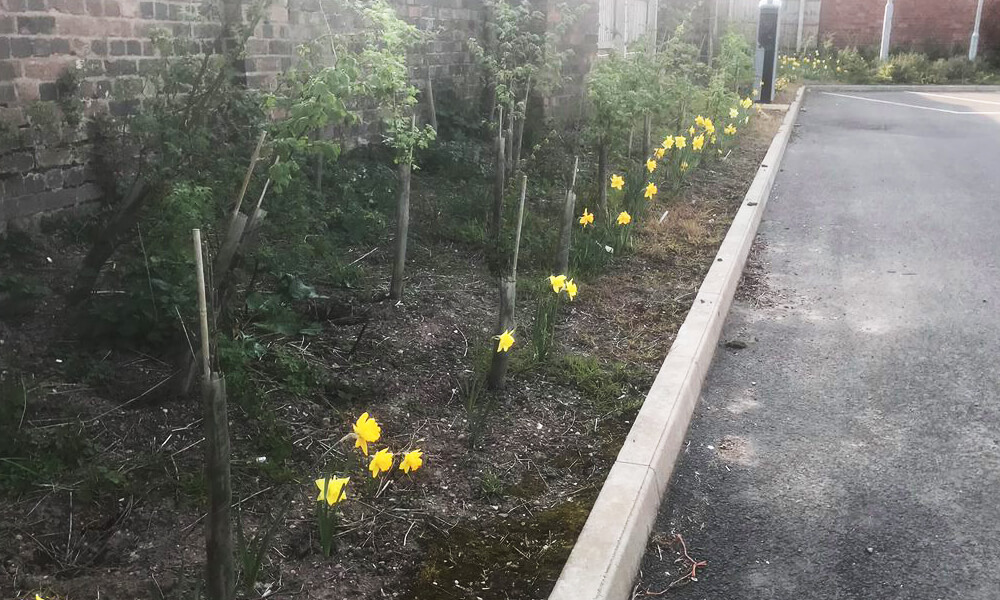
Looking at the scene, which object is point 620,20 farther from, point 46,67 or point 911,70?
point 911,70

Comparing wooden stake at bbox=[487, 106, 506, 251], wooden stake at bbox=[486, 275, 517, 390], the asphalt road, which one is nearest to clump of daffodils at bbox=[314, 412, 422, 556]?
the asphalt road

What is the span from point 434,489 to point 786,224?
19.3 ft

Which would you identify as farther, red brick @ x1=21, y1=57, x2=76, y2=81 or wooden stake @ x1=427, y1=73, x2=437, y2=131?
wooden stake @ x1=427, y1=73, x2=437, y2=131

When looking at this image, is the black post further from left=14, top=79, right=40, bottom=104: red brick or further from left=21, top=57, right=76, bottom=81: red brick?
left=14, top=79, right=40, bottom=104: red brick

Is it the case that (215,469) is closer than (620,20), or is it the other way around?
(215,469)

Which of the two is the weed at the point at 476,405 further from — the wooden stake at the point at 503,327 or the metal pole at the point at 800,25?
the metal pole at the point at 800,25

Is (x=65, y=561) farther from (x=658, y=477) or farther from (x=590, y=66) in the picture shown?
(x=590, y=66)

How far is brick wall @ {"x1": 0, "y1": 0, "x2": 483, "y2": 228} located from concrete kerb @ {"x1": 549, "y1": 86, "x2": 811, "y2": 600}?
252 centimetres

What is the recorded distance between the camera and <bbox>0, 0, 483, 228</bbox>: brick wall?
4.75m

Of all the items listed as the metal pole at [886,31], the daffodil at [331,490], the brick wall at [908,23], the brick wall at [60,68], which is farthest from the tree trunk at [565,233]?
the brick wall at [908,23]

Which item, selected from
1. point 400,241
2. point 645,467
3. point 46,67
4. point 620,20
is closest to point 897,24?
point 620,20

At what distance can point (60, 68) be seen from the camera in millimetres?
5059

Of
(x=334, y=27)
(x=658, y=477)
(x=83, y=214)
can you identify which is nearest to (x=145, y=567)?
(x=658, y=477)

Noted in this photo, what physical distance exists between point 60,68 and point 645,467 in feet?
13.1
